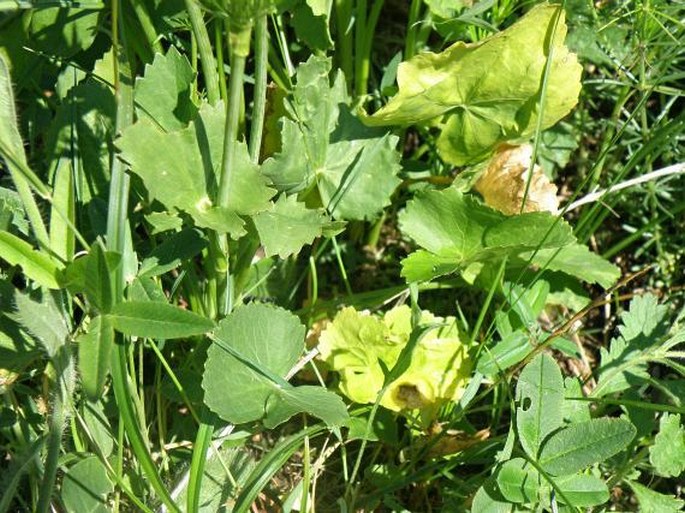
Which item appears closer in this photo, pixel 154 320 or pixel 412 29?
pixel 154 320

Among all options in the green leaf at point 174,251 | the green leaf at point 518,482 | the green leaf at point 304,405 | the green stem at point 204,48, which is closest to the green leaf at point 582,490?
the green leaf at point 518,482

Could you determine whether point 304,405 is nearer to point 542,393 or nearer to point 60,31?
point 542,393

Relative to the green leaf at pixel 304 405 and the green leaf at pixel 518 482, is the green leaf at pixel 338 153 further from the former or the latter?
the green leaf at pixel 518 482

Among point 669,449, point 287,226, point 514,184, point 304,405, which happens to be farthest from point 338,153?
point 669,449

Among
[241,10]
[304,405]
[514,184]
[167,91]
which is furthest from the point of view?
[514,184]

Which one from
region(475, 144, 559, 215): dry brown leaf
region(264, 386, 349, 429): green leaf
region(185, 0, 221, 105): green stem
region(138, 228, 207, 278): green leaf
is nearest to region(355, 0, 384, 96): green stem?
region(475, 144, 559, 215): dry brown leaf

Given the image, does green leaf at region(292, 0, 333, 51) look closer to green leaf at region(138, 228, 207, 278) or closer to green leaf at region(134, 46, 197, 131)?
green leaf at region(134, 46, 197, 131)

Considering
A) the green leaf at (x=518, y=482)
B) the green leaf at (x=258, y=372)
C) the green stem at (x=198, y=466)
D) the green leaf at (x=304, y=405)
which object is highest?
the green leaf at (x=258, y=372)
